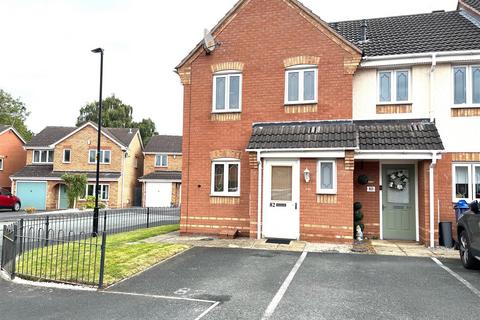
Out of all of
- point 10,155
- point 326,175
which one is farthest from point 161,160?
point 326,175

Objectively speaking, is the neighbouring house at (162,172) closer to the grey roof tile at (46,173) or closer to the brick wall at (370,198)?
the grey roof tile at (46,173)

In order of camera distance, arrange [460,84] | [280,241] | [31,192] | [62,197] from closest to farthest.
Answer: [280,241] < [460,84] < [31,192] < [62,197]

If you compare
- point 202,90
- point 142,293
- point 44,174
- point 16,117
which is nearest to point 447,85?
point 202,90

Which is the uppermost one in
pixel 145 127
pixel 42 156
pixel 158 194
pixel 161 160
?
pixel 145 127

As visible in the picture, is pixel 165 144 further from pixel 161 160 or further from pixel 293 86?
pixel 293 86

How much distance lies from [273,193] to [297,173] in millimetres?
1065

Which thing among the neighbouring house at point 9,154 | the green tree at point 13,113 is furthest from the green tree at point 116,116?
the neighbouring house at point 9,154

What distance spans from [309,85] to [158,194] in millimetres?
28270

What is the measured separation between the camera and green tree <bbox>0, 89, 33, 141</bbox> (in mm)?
59044

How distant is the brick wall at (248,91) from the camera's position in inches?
487

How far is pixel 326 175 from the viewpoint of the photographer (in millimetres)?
11734

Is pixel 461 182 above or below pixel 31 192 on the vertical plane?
above

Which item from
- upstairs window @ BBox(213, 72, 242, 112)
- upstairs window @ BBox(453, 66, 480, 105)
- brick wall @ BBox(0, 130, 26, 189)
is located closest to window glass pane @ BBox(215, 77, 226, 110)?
upstairs window @ BBox(213, 72, 242, 112)

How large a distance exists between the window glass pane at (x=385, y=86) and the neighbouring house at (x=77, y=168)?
Result: 28.6 m
